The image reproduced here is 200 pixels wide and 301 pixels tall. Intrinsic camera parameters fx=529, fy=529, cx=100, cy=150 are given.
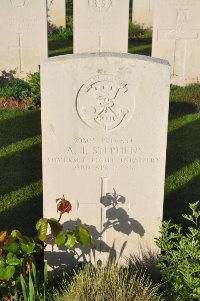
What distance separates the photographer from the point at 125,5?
28.9 ft

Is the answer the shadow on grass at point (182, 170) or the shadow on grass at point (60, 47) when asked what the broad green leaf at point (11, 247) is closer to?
the shadow on grass at point (182, 170)

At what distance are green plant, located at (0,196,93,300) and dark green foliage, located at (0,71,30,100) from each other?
15.7 ft

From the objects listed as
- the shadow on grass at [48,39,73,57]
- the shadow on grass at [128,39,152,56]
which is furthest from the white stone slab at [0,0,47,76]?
the shadow on grass at [128,39,152,56]

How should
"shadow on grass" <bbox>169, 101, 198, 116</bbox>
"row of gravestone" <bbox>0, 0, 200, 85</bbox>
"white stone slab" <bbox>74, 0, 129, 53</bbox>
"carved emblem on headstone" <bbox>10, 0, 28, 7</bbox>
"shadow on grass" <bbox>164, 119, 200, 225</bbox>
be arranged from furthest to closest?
"white stone slab" <bbox>74, 0, 129, 53</bbox>
"row of gravestone" <bbox>0, 0, 200, 85</bbox>
"carved emblem on headstone" <bbox>10, 0, 28, 7</bbox>
"shadow on grass" <bbox>169, 101, 198, 116</bbox>
"shadow on grass" <bbox>164, 119, 200, 225</bbox>

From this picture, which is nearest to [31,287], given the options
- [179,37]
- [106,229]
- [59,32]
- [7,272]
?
[7,272]

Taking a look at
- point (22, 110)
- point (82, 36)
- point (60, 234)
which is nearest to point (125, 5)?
point (82, 36)

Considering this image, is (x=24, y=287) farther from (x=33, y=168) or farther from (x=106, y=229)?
(x=33, y=168)

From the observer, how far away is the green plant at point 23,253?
11.2 feet

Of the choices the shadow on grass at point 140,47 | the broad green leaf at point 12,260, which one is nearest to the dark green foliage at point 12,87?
the shadow on grass at point 140,47

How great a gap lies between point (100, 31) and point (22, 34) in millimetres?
1322

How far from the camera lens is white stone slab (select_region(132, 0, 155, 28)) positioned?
14.4m

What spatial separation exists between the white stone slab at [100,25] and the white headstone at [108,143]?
17.8 feet

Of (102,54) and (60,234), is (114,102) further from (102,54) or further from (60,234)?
(60,234)

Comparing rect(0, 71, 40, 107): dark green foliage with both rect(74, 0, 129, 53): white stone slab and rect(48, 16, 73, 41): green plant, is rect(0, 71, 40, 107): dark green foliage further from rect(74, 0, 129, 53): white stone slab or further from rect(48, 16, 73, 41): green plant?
rect(48, 16, 73, 41): green plant
